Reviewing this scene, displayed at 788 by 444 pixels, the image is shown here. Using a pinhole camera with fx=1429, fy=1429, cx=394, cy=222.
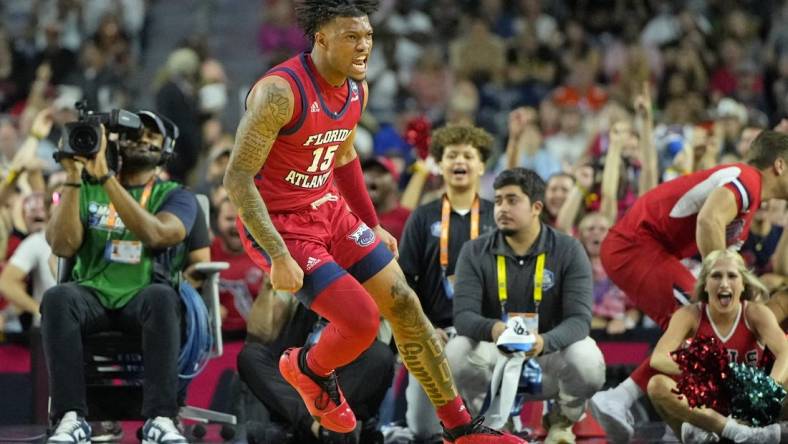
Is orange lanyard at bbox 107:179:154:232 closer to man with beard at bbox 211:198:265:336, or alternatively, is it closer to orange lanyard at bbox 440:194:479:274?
man with beard at bbox 211:198:265:336

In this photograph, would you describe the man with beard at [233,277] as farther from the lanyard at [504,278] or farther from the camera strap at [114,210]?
the lanyard at [504,278]

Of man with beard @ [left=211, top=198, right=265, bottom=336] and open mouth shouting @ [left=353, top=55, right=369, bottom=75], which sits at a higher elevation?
open mouth shouting @ [left=353, top=55, right=369, bottom=75]

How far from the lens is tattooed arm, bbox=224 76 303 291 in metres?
6.03

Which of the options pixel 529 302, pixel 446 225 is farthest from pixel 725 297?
pixel 446 225

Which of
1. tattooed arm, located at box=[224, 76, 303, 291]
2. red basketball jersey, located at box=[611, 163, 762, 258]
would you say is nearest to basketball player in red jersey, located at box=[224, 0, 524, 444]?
tattooed arm, located at box=[224, 76, 303, 291]

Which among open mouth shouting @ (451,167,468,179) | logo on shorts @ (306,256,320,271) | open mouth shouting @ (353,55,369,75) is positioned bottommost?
logo on shorts @ (306,256,320,271)

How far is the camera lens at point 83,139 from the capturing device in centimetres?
741

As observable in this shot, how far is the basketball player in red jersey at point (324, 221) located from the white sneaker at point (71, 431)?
4.09 ft

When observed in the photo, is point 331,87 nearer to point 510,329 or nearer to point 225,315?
point 510,329

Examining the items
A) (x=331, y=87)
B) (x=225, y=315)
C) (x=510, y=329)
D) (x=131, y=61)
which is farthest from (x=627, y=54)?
(x=331, y=87)

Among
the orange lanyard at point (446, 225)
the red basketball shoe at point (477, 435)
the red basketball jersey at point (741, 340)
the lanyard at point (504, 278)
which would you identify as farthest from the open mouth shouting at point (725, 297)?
the red basketball shoe at point (477, 435)

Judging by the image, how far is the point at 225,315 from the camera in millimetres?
9273

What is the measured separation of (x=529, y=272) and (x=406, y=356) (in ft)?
5.44

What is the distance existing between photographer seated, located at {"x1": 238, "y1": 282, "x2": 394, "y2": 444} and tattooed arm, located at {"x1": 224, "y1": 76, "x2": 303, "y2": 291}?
1.57 metres
